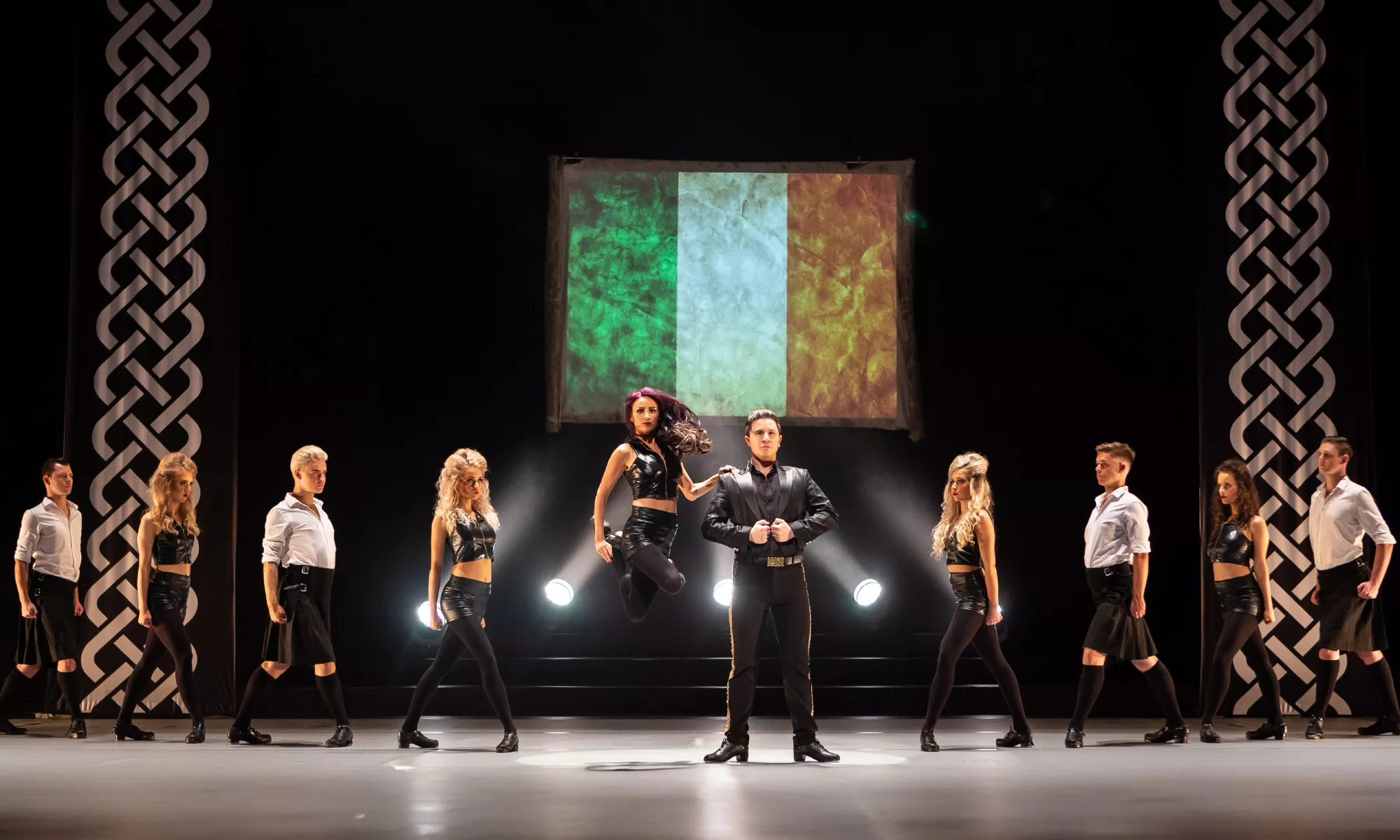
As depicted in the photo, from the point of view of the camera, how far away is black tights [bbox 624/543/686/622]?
6.81 m

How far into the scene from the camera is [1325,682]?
7.42m

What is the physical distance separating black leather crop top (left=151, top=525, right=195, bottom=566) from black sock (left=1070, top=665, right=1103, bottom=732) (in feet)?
15.3

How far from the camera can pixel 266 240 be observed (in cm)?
875

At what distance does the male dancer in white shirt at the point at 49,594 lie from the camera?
7.46 metres

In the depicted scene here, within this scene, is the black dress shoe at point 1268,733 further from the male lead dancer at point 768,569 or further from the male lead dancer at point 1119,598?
the male lead dancer at point 768,569

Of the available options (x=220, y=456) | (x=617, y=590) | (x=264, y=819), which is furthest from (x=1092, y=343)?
(x=264, y=819)

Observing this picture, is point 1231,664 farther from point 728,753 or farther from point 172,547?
point 172,547

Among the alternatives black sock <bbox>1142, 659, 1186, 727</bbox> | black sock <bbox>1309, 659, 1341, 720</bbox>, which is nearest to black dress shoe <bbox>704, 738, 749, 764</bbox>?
black sock <bbox>1142, 659, 1186, 727</bbox>

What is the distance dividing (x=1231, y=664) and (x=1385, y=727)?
99 centimetres

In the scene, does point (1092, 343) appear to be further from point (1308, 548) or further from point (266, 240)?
point (266, 240)

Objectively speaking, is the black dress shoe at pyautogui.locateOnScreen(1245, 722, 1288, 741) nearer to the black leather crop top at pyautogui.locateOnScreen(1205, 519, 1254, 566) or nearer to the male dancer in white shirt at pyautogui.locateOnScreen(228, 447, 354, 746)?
the black leather crop top at pyautogui.locateOnScreen(1205, 519, 1254, 566)

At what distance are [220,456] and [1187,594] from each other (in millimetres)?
6103

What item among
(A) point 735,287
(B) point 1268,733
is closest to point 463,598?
(A) point 735,287

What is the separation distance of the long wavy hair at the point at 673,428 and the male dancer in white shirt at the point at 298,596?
5.27ft
